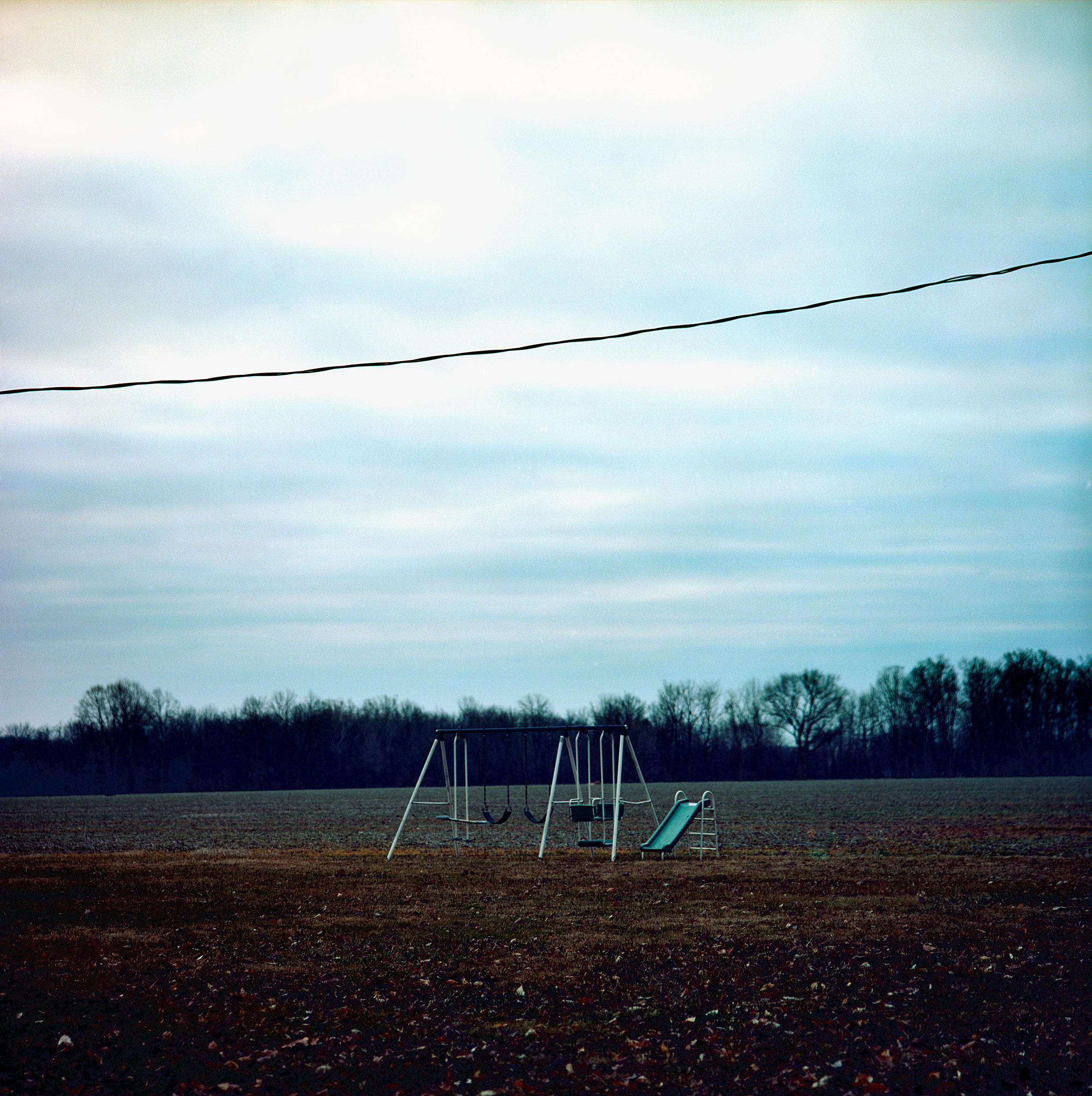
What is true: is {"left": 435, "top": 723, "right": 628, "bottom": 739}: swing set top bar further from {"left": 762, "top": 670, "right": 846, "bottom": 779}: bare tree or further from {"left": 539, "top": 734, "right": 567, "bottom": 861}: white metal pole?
{"left": 762, "top": 670, "right": 846, "bottom": 779}: bare tree

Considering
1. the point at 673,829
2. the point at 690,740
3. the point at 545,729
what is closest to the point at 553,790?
the point at 545,729

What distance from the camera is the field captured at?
6.89 meters

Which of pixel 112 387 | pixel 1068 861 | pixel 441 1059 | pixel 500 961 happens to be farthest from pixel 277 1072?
pixel 1068 861

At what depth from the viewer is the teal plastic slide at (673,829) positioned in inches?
757

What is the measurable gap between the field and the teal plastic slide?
44 cm

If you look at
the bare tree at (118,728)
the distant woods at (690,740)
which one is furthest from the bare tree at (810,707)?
the bare tree at (118,728)

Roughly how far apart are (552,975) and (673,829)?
34.8ft

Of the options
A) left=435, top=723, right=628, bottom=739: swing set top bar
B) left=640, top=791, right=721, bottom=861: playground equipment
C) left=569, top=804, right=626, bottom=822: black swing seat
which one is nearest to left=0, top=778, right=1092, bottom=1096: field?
left=640, top=791, right=721, bottom=861: playground equipment

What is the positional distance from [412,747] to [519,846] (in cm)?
7472

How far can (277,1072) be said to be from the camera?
6926 millimetres

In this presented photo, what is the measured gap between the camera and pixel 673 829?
20.0m

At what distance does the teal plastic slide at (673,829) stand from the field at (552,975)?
44 centimetres

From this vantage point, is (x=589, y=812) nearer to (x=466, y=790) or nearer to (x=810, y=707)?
(x=466, y=790)

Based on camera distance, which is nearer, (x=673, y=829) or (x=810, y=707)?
(x=673, y=829)
